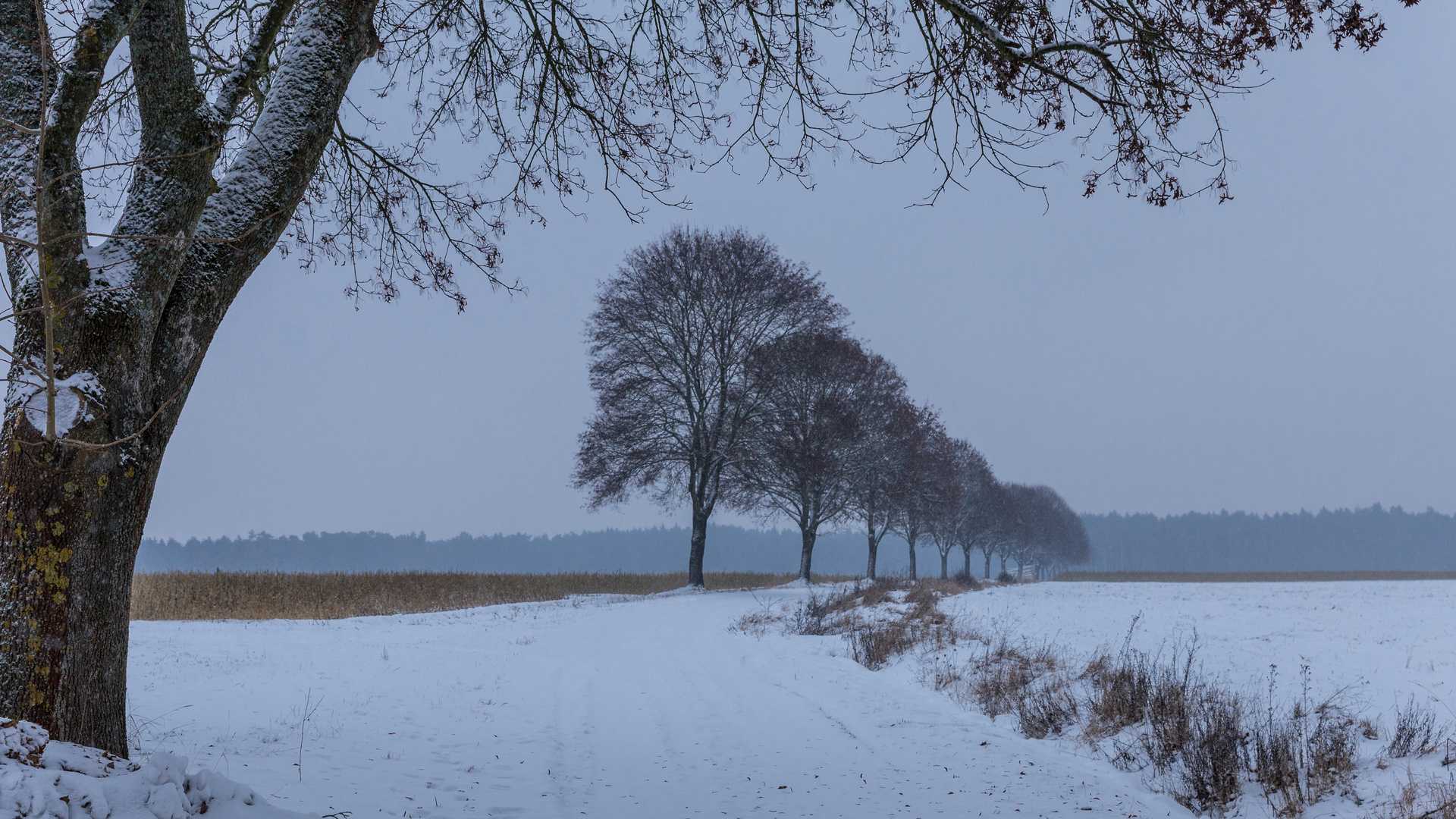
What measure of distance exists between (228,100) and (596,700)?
5465 mm

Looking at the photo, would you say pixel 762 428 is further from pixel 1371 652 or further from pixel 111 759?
pixel 111 759

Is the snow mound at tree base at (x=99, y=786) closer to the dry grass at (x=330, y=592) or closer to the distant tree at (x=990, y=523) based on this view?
the dry grass at (x=330, y=592)

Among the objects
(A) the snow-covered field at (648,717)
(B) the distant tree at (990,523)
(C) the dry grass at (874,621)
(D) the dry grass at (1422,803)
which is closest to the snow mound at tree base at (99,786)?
(A) the snow-covered field at (648,717)

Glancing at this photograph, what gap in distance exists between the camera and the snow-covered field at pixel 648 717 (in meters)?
4.30

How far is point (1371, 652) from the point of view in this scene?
8.82 meters

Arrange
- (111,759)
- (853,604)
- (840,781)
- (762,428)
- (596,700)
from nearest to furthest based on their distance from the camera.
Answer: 1. (111,759)
2. (840,781)
3. (596,700)
4. (853,604)
5. (762,428)

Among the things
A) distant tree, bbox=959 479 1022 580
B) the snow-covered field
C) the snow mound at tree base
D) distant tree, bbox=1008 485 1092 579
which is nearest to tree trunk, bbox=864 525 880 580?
the snow-covered field

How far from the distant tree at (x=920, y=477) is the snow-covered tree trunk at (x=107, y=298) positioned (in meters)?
24.8

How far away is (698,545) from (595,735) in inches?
689

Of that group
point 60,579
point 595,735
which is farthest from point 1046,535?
point 60,579

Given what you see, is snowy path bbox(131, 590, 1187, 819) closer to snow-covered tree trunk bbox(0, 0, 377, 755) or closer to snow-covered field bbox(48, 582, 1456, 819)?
snow-covered field bbox(48, 582, 1456, 819)

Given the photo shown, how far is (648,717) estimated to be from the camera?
A: 252 inches

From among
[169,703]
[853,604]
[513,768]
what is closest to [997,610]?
[853,604]

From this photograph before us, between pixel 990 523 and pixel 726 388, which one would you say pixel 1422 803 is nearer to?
pixel 726 388
